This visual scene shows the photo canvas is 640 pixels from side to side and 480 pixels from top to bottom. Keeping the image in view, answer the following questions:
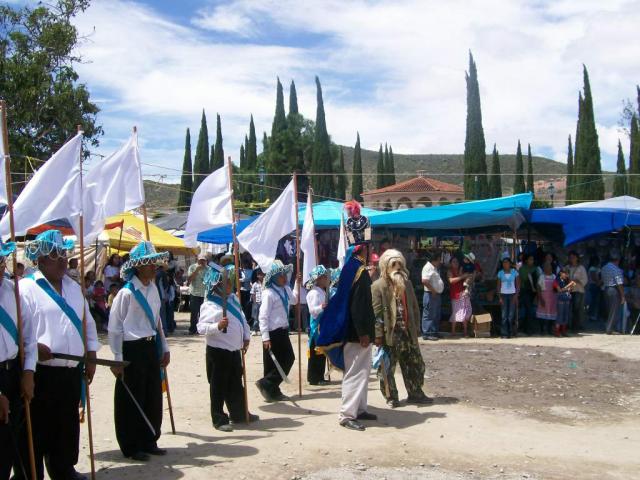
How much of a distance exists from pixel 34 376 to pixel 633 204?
14296mm

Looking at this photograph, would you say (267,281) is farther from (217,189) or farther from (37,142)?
(37,142)

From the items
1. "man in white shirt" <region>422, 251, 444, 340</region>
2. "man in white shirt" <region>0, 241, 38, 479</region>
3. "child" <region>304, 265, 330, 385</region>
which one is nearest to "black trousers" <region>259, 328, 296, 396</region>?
"child" <region>304, 265, 330, 385</region>

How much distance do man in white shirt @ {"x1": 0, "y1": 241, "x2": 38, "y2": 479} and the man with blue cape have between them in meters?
3.16

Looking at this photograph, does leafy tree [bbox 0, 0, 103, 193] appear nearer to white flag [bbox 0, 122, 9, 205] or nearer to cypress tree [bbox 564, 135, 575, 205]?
white flag [bbox 0, 122, 9, 205]

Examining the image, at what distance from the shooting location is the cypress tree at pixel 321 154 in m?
48.2

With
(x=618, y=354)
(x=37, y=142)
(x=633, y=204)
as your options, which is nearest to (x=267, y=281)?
(x=618, y=354)

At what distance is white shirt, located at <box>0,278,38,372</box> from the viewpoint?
436 centimetres

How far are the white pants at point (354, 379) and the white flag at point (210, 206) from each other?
2018mm

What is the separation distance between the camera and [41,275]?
4.84 metres

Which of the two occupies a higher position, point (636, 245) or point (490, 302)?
point (636, 245)

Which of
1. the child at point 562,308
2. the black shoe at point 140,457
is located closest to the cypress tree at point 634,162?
the child at point 562,308

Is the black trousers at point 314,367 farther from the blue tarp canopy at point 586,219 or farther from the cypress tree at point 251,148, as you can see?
the cypress tree at point 251,148

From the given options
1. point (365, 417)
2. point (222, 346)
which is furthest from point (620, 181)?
point (222, 346)

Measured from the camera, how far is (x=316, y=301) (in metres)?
8.91
